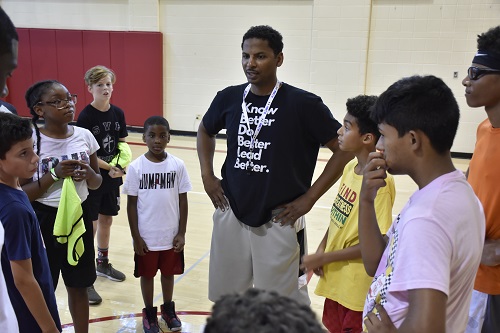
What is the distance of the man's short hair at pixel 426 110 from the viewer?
1383 mm

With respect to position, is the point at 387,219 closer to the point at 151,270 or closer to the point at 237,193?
the point at 237,193

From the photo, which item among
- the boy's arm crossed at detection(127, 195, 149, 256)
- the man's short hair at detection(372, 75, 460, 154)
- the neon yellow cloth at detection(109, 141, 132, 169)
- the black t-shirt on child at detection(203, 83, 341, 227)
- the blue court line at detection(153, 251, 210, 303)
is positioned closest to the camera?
the man's short hair at detection(372, 75, 460, 154)

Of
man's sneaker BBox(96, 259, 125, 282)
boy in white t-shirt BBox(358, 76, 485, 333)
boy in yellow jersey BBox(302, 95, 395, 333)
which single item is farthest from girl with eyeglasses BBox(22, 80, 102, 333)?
boy in white t-shirt BBox(358, 76, 485, 333)

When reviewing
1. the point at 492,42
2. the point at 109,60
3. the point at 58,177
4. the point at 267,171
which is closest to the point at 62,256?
the point at 58,177

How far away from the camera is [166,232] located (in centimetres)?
348

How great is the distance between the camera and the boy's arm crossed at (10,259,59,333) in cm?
200

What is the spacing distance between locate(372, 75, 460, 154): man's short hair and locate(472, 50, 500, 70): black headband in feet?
2.76

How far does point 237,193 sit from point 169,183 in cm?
86

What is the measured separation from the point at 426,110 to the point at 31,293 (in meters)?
1.73

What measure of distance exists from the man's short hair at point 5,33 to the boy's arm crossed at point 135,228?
2.33 m

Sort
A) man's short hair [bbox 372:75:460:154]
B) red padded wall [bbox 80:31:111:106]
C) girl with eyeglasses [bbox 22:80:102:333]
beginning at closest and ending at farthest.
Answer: man's short hair [bbox 372:75:460:154] < girl with eyeglasses [bbox 22:80:102:333] < red padded wall [bbox 80:31:111:106]

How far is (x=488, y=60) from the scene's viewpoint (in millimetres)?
2111

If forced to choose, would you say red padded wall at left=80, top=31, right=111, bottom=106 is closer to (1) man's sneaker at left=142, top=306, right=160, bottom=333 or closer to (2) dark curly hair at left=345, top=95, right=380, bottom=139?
(1) man's sneaker at left=142, top=306, right=160, bottom=333

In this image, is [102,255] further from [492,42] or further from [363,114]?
[492,42]
